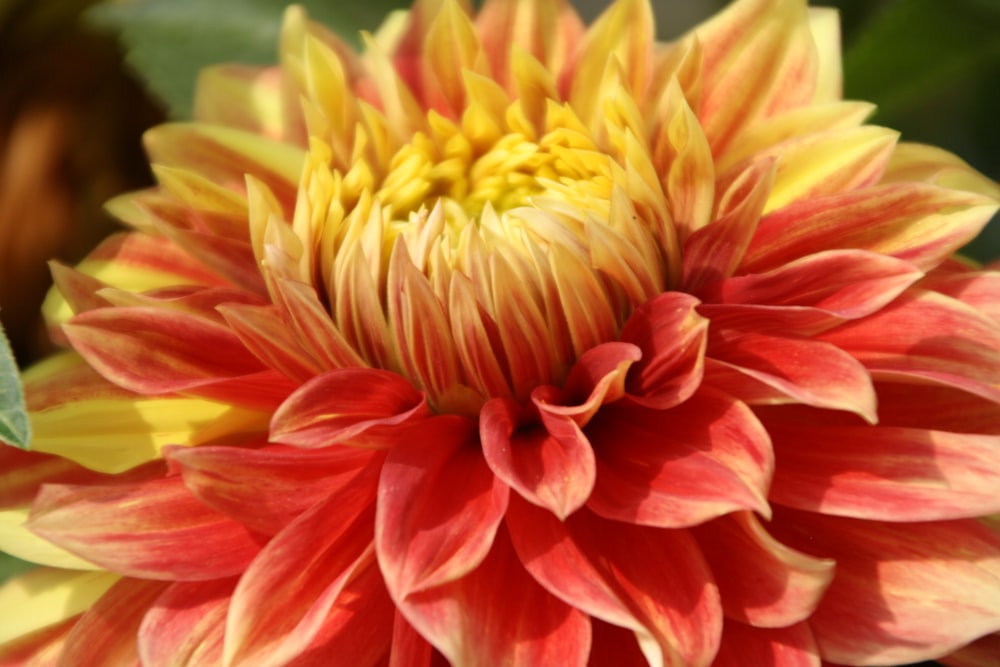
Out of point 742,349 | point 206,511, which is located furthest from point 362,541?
point 742,349

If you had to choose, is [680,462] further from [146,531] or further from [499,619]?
[146,531]

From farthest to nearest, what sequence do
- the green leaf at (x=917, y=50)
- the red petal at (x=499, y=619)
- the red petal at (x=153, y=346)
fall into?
the green leaf at (x=917, y=50) → the red petal at (x=153, y=346) → the red petal at (x=499, y=619)

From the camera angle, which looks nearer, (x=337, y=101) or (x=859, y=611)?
(x=859, y=611)

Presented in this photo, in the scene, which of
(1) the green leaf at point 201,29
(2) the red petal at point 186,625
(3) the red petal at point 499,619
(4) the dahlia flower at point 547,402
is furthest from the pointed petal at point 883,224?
(1) the green leaf at point 201,29

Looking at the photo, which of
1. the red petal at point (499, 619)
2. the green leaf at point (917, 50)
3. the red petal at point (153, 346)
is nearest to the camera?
the red petal at point (499, 619)

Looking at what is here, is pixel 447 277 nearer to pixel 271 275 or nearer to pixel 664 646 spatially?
pixel 271 275

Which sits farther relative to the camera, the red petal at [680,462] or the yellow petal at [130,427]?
the yellow petal at [130,427]

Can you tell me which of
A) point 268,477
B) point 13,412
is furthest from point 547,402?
point 13,412

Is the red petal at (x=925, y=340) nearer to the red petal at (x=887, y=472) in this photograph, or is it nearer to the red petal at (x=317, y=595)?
the red petal at (x=887, y=472)
